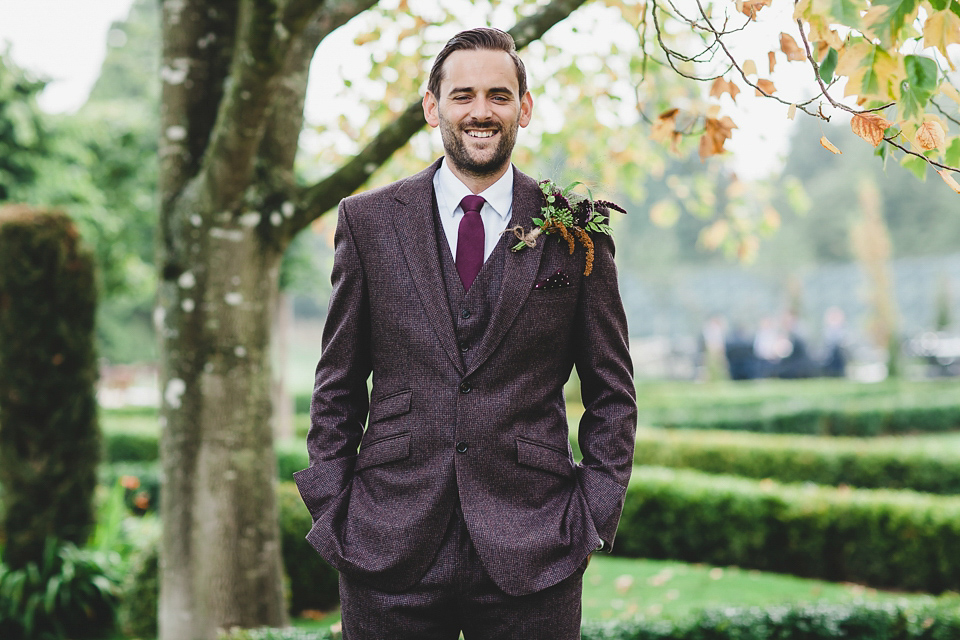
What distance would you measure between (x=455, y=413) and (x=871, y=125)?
4.25 feet

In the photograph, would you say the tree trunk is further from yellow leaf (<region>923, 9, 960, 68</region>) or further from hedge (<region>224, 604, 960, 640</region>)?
yellow leaf (<region>923, 9, 960, 68</region>)

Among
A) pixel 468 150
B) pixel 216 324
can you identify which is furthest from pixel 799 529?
pixel 468 150

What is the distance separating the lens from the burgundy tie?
2035 millimetres

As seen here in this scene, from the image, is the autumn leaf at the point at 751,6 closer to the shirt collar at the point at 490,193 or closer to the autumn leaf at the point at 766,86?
the autumn leaf at the point at 766,86

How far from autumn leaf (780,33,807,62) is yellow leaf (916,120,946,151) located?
0.69 meters

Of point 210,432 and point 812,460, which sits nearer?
point 210,432

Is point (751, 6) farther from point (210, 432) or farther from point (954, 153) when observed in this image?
point (210, 432)

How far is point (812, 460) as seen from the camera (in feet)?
25.1

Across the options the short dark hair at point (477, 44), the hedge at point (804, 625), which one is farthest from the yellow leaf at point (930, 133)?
the hedge at point (804, 625)

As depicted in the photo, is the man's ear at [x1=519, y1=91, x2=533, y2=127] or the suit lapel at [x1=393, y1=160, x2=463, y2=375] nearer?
the suit lapel at [x1=393, y1=160, x2=463, y2=375]

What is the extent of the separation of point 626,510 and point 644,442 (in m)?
2.11

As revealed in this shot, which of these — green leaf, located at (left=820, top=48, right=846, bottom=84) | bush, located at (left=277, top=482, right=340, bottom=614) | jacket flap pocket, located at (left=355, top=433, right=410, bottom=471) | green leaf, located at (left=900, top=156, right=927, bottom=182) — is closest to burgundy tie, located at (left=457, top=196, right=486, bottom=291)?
jacket flap pocket, located at (left=355, top=433, right=410, bottom=471)

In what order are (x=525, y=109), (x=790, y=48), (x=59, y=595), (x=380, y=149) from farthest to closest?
(x=59, y=595), (x=380, y=149), (x=790, y=48), (x=525, y=109)

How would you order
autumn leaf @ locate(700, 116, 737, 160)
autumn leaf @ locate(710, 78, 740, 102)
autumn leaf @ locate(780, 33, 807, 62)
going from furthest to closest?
autumn leaf @ locate(700, 116, 737, 160) < autumn leaf @ locate(710, 78, 740, 102) < autumn leaf @ locate(780, 33, 807, 62)
